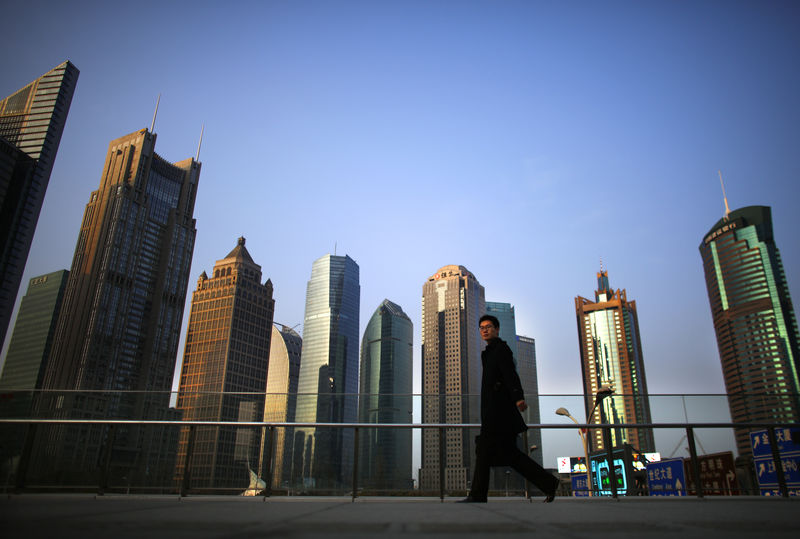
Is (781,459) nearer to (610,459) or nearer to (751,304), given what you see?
(610,459)

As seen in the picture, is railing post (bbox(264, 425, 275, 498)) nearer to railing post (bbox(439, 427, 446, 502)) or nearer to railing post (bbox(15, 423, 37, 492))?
railing post (bbox(439, 427, 446, 502))

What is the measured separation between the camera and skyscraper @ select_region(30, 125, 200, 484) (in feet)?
315

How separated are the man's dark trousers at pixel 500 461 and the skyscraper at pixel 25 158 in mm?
80491

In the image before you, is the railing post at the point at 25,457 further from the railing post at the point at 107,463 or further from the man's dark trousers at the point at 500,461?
the man's dark trousers at the point at 500,461

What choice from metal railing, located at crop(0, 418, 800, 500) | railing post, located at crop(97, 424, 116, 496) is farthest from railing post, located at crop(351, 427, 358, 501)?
railing post, located at crop(97, 424, 116, 496)

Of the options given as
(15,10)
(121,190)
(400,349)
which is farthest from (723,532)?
(400,349)

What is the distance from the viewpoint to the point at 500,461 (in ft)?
15.9

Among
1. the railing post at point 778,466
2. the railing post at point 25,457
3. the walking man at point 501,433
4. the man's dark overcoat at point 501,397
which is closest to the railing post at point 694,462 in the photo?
the railing post at point 778,466

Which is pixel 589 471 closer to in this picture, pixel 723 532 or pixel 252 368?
pixel 723 532

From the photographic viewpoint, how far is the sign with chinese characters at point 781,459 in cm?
740

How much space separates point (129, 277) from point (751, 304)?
16194cm

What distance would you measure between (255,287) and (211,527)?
128 metres

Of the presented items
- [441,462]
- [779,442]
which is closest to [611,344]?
[779,442]

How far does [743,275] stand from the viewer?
14338 centimetres
